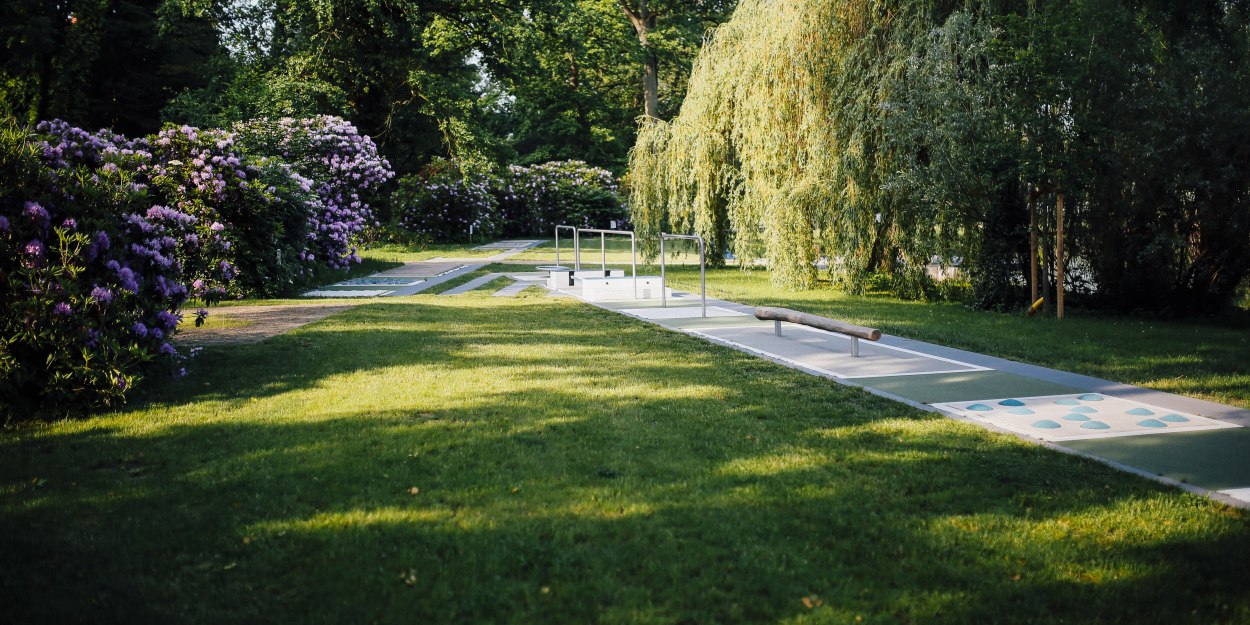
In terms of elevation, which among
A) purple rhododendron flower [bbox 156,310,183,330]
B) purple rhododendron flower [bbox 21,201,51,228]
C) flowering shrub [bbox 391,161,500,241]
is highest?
flowering shrub [bbox 391,161,500,241]

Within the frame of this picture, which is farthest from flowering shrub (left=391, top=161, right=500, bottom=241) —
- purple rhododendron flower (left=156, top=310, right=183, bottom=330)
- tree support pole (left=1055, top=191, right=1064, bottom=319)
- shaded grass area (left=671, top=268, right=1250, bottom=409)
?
purple rhododendron flower (left=156, top=310, right=183, bottom=330)

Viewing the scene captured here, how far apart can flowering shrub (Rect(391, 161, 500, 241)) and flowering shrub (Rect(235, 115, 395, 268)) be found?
6250 mm

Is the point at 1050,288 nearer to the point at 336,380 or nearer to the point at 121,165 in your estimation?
the point at 336,380

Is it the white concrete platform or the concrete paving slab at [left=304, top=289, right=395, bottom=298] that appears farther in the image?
the concrete paving slab at [left=304, top=289, right=395, bottom=298]

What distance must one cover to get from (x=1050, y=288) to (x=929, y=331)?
3.52 meters

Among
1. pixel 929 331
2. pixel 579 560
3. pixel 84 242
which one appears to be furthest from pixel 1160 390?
pixel 84 242

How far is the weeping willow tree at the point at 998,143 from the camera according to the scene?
11008 mm

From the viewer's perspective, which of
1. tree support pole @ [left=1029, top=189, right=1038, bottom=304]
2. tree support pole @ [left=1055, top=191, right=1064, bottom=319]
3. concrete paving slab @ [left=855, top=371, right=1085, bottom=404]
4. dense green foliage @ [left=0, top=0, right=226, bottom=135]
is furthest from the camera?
dense green foliage @ [left=0, top=0, right=226, bottom=135]

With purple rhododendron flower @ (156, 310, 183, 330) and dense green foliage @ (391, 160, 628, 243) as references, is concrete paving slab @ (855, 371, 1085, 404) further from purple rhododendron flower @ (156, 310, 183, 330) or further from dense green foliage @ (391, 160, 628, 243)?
dense green foliage @ (391, 160, 628, 243)

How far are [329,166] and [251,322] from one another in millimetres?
11268

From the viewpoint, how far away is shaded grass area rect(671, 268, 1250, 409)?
24.7ft

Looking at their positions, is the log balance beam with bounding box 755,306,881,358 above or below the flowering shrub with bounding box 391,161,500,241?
below

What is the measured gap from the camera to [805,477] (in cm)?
471

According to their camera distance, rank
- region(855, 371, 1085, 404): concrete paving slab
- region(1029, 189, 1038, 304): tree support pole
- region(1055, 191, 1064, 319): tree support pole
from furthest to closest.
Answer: region(1029, 189, 1038, 304): tree support pole → region(1055, 191, 1064, 319): tree support pole → region(855, 371, 1085, 404): concrete paving slab
